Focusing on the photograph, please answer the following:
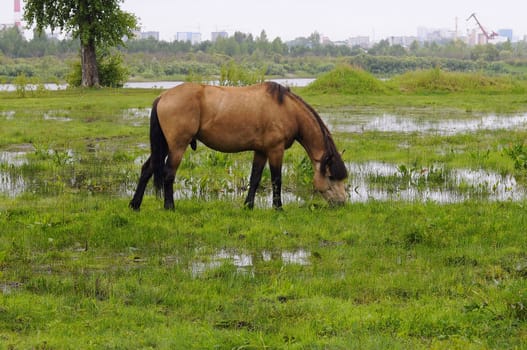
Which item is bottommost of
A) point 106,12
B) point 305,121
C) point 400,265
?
point 400,265

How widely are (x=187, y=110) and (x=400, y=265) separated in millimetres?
3905

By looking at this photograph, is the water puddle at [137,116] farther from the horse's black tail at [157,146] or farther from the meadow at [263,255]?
the horse's black tail at [157,146]

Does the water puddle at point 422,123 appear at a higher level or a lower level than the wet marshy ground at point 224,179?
higher

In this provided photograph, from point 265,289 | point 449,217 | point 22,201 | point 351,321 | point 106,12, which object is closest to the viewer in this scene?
point 351,321

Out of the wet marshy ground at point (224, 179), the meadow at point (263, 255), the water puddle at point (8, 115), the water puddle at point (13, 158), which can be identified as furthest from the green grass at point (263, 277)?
the water puddle at point (8, 115)

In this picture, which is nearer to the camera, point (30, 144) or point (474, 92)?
point (30, 144)

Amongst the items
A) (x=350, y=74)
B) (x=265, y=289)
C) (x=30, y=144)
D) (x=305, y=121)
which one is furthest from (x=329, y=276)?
(x=350, y=74)

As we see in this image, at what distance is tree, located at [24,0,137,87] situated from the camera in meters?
32.9

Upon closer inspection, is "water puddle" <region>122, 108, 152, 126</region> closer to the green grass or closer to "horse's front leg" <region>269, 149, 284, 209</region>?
the green grass

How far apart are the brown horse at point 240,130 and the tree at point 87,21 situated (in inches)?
937

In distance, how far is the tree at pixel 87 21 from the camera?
108ft

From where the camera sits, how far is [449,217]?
9297 millimetres

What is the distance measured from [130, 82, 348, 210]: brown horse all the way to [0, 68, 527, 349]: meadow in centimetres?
52

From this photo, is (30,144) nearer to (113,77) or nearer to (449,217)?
(449,217)
